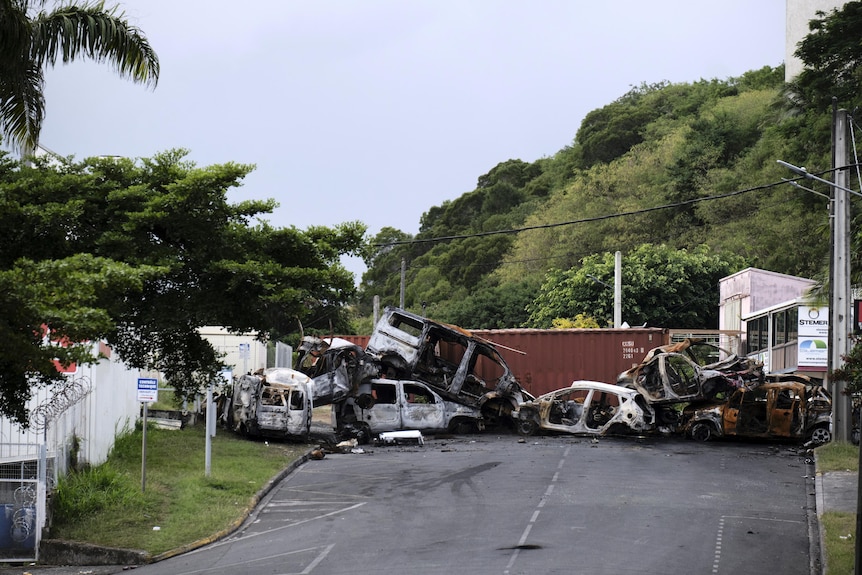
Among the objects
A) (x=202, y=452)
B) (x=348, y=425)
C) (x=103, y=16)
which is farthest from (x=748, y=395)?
(x=103, y=16)

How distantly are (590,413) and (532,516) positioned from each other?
11.1 meters

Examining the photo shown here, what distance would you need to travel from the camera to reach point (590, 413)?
87.6ft

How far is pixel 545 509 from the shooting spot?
16375mm

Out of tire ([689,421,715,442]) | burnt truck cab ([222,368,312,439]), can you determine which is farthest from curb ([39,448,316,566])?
tire ([689,421,715,442])

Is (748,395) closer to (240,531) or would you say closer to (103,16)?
(240,531)

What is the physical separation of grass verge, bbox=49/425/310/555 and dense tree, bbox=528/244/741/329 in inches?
1330

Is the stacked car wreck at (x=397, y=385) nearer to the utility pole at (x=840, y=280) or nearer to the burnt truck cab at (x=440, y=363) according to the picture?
the burnt truck cab at (x=440, y=363)

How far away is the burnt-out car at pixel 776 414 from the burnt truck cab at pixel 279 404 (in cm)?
916

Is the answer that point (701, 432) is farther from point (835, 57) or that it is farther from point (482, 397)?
point (835, 57)

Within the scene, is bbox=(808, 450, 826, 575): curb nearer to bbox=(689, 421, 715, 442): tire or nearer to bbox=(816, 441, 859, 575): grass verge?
bbox=(816, 441, 859, 575): grass verge

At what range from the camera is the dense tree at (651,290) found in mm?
55344

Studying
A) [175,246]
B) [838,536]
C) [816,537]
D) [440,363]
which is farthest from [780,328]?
[175,246]

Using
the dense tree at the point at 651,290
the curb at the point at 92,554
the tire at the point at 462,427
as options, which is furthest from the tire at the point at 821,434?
the dense tree at the point at 651,290

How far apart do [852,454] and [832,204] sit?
570cm
